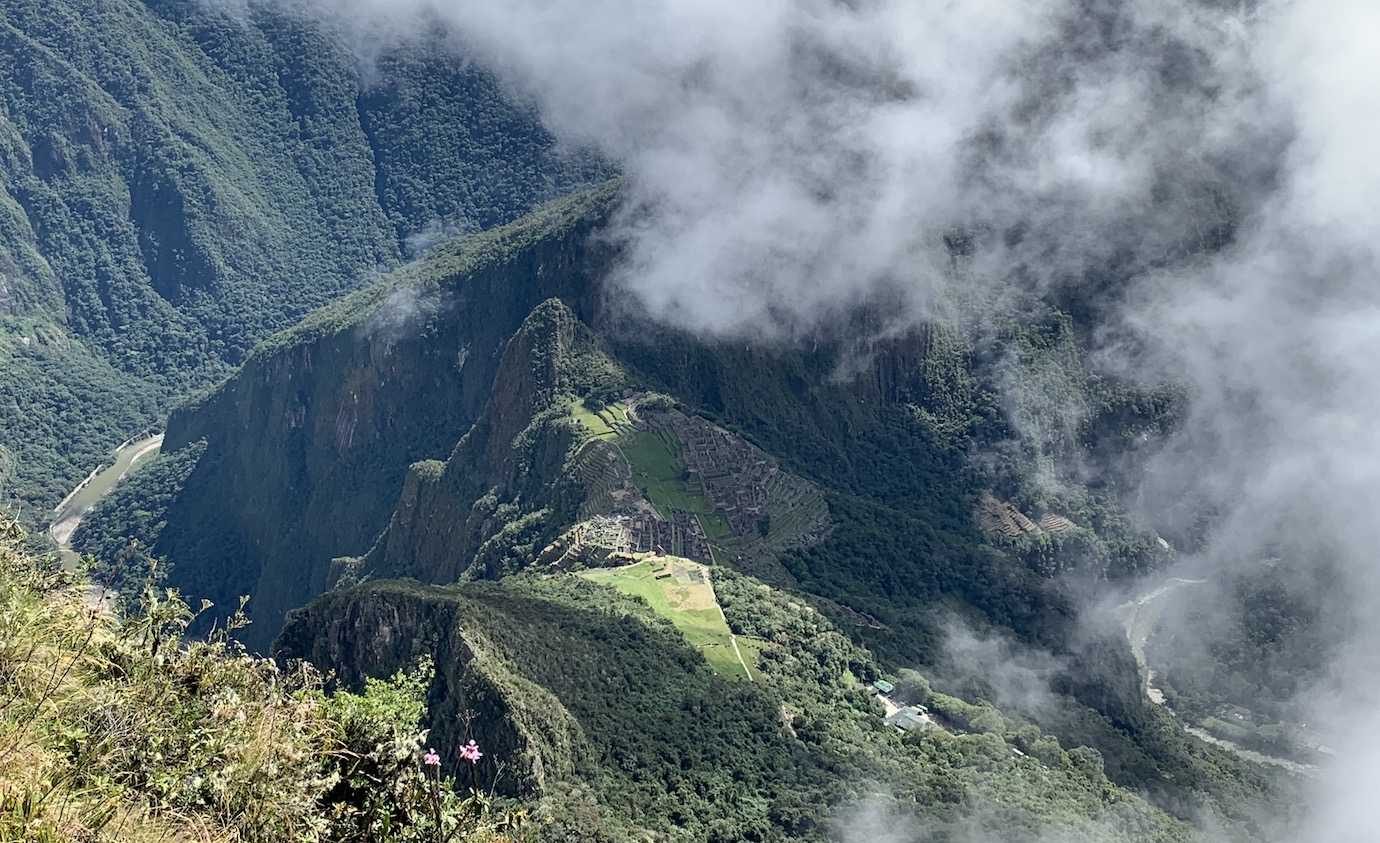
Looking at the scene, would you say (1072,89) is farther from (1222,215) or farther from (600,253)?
(600,253)

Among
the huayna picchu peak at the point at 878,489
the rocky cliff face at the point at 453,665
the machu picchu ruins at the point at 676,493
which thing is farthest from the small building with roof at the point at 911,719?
the rocky cliff face at the point at 453,665

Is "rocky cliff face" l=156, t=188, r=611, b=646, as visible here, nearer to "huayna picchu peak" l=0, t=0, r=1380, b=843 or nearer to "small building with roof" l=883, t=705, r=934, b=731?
"huayna picchu peak" l=0, t=0, r=1380, b=843

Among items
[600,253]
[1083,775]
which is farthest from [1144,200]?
[1083,775]

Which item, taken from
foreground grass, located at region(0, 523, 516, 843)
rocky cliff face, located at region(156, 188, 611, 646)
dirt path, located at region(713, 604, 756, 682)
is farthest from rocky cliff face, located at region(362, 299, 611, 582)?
foreground grass, located at region(0, 523, 516, 843)

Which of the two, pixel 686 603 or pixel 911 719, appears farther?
pixel 686 603

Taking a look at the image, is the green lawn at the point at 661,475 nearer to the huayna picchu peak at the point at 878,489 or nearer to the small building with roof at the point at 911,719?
the huayna picchu peak at the point at 878,489

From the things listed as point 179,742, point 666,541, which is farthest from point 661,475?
point 179,742

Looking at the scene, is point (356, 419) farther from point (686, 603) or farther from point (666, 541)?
point (686, 603)
